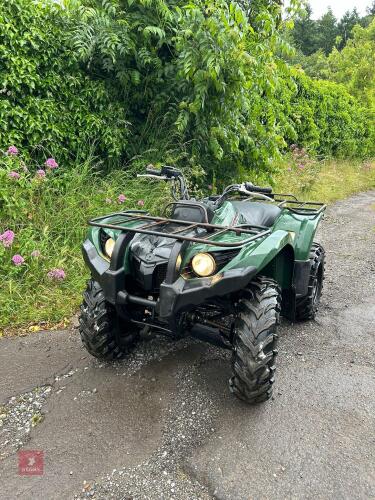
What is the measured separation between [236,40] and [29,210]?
276 cm

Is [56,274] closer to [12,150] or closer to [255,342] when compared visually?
[12,150]

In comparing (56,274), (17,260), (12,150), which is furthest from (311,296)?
(12,150)

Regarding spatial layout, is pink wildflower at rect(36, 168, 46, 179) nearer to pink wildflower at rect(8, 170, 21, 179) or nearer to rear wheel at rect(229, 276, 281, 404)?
pink wildflower at rect(8, 170, 21, 179)

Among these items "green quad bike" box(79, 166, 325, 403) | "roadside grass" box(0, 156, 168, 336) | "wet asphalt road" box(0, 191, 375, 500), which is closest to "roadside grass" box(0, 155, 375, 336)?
"roadside grass" box(0, 156, 168, 336)

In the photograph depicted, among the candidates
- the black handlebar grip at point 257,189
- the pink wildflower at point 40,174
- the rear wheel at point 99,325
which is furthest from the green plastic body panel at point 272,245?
the pink wildflower at point 40,174

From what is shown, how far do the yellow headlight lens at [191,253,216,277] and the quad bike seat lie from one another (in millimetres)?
815

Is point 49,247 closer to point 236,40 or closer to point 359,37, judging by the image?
point 236,40

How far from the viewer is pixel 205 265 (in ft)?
6.76

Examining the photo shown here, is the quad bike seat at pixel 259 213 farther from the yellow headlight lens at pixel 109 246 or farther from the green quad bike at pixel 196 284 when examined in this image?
the yellow headlight lens at pixel 109 246

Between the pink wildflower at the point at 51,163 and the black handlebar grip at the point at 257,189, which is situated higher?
the pink wildflower at the point at 51,163

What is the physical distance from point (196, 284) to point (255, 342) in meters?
0.44

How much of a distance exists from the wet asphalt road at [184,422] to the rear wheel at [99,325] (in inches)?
6.4

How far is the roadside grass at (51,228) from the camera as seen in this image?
133 inches

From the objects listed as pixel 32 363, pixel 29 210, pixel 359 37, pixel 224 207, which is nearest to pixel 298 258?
pixel 224 207
